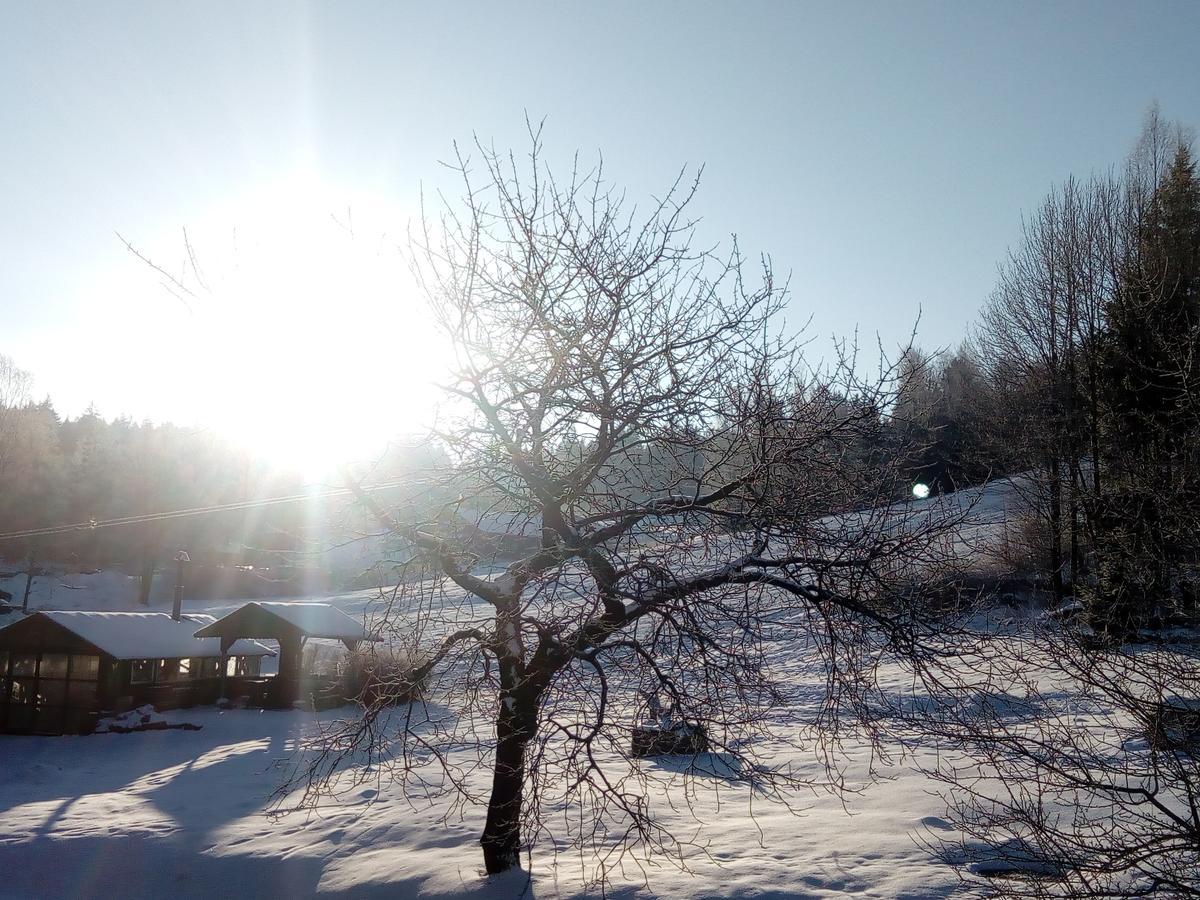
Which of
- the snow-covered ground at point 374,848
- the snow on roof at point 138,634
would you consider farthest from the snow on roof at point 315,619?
the snow-covered ground at point 374,848

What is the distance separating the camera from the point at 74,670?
26.0m

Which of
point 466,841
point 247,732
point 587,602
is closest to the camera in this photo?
point 587,602

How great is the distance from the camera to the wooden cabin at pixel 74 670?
2555cm

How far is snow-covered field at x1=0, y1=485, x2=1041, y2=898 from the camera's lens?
7.73 m

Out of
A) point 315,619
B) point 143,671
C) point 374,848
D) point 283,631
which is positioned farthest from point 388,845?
point 143,671

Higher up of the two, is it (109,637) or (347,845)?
(109,637)

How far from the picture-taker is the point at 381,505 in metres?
8.38

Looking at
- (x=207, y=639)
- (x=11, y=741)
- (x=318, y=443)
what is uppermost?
(x=318, y=443)

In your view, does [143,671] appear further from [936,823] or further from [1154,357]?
[1154,357]

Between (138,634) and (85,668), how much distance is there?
1.88m

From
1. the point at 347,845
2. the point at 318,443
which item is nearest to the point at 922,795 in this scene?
the point at 347,845

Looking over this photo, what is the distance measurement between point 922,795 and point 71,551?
183 ft

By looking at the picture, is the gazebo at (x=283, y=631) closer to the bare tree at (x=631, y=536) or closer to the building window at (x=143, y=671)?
the building window at (x=143, y=671)

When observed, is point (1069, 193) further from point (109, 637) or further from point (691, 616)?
point (109, 637)
